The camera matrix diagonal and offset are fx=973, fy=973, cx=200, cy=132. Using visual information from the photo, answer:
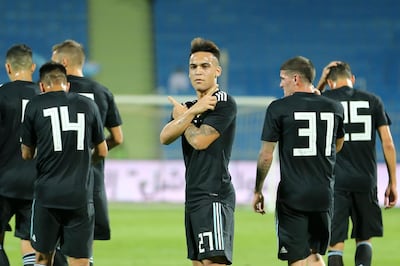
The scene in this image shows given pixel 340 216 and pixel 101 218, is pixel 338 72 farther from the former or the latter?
pixel 101 218

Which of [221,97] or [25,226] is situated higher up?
[221,97]

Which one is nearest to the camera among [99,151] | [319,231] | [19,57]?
[319,231]

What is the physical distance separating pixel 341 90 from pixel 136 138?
1402cm

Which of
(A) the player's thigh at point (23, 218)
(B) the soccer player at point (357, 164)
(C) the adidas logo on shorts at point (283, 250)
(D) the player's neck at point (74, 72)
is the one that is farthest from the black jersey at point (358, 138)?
(A) the player's thigh at point (23, 218)

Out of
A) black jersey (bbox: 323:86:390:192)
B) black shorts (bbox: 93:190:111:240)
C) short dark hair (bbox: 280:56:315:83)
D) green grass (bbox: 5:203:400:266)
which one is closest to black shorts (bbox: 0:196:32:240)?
black shorts (bbox: 93:190:111:240)

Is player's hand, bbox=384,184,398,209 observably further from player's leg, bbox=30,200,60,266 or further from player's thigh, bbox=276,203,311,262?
player's leg, bbox=30,200,60,266

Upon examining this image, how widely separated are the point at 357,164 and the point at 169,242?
4553 mm

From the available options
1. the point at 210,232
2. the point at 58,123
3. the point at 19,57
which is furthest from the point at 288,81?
the point at 19,57

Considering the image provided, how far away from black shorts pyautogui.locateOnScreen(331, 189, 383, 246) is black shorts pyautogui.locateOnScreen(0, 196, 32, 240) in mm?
2809

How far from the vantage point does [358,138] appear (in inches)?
352

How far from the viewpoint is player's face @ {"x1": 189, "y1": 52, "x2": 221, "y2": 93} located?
6.78 meters

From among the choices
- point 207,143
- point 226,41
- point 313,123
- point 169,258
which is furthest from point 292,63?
point 226,41

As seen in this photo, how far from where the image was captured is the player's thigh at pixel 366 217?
9.05 m

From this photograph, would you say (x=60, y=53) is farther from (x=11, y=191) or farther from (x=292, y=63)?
(x=292, y=63)
